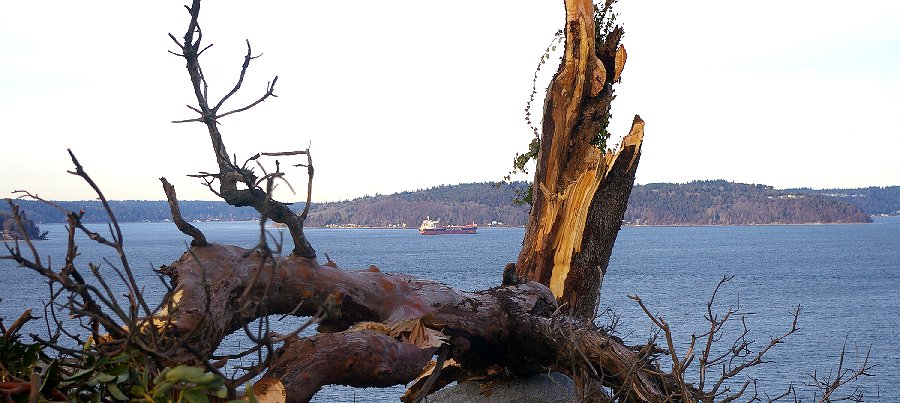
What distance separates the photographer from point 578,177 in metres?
9.52

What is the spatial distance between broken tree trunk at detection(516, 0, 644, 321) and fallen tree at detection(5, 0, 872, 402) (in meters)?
0.02

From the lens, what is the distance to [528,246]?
9773 millimetres

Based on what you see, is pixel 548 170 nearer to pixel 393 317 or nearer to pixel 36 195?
pixel 393 317

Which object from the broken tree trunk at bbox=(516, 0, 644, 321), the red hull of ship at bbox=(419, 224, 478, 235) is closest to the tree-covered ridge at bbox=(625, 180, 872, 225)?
the red hull of ship at bbox=(419, 224, 478, 235)

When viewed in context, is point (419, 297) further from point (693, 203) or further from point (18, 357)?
point (693, 203)

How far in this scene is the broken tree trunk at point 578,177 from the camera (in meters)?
9.18

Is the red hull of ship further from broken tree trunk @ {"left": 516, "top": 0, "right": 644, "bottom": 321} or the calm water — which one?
broken tree trunk @ {"left": 516, "top": 0, "right": 644, "bottom": 321}

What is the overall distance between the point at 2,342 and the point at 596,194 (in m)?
7.42

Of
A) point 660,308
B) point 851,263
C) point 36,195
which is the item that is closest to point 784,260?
point 851,263

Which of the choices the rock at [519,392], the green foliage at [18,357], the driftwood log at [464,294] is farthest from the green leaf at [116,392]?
the rock at [519,392]

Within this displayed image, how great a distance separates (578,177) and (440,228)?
533 feet

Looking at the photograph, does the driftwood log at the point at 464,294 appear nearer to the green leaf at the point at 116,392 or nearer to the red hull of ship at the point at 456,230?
the green leaf at the point at 116,392

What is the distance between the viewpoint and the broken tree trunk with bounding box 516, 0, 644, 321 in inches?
361

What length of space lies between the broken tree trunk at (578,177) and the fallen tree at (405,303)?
16mm
